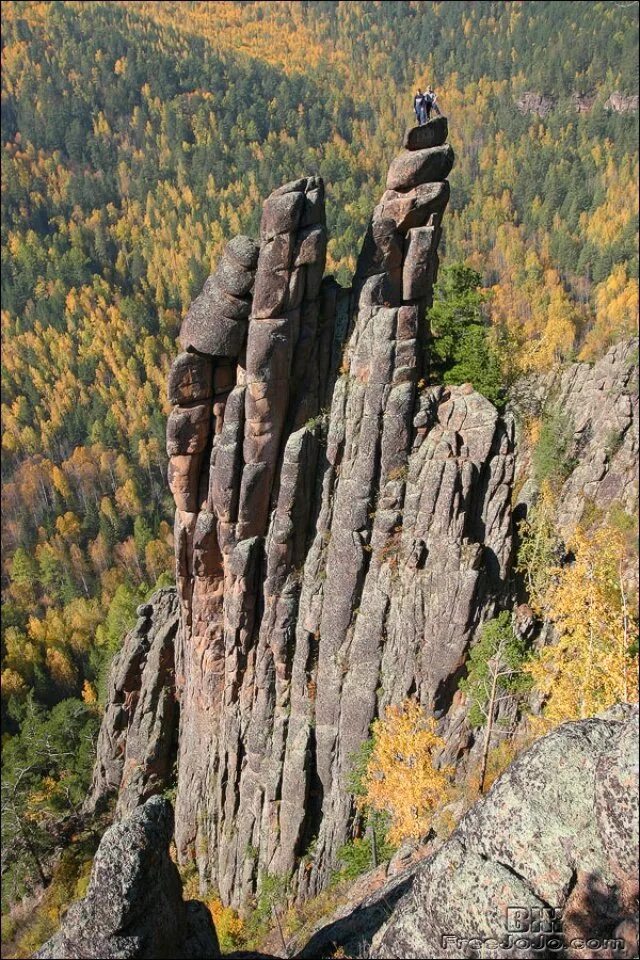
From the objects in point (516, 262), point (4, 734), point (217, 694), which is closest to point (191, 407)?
point (217, 694)

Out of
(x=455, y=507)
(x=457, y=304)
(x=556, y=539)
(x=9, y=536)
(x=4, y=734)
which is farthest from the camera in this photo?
(x=9, y=536)

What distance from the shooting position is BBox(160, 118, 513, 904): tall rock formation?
2750cm

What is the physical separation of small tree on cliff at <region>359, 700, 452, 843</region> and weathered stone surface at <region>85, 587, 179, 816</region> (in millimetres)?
18382

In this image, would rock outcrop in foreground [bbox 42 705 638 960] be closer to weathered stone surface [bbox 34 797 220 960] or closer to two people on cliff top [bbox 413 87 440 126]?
weathered stone surface [bbox 34 797 220 960]

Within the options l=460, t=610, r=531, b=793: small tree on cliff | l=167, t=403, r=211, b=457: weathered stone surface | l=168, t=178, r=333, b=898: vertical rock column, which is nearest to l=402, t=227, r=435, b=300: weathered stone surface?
l=168, t=178, r=333, b=898: vertical rock column

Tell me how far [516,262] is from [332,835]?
491ft

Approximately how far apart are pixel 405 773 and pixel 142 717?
24.2 meters

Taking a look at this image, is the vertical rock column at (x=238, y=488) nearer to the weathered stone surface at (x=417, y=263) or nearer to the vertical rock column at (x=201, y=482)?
the vertical rock column at (x=201, y=482)

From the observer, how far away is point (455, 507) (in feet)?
88.5

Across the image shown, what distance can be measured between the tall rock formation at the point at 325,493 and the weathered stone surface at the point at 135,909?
16.1 meters

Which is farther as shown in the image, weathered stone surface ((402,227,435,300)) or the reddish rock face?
weathered stone surface ((402,227,435,300))

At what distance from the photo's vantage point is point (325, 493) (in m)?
29.9

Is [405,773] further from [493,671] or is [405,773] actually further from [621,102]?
[621,102]

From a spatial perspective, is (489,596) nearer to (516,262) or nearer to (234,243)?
(234,243)
